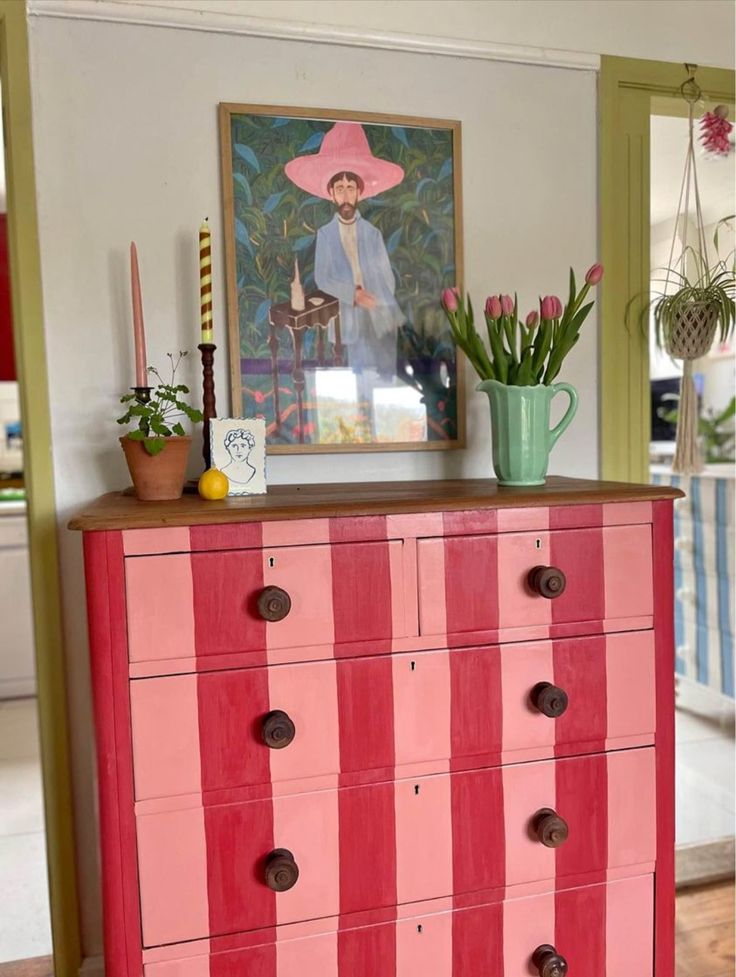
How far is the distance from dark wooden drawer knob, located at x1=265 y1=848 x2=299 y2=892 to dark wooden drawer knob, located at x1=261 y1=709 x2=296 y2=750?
0.59 ft

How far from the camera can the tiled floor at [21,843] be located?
73.1 inches

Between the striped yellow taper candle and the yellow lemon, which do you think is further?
the striped yellow taper candle

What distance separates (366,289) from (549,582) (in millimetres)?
791

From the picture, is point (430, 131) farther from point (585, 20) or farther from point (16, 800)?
point (16, 800)

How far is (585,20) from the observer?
1832mm

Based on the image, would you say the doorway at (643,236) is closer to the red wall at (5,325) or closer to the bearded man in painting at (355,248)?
the bearded man in painting at (355,248)

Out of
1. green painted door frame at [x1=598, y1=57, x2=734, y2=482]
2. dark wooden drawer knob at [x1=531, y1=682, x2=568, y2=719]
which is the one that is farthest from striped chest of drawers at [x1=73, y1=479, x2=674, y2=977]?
green painted door frame at [x1=598, y1=57, x2=734, y2=482]

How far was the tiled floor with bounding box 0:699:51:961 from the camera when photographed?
1.86 meters

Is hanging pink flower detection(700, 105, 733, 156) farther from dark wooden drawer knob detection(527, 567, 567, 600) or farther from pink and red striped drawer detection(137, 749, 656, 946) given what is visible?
pink and red striped drawer detection(137, 749, 656, 946)

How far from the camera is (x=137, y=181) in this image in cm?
163

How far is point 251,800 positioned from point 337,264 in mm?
1109

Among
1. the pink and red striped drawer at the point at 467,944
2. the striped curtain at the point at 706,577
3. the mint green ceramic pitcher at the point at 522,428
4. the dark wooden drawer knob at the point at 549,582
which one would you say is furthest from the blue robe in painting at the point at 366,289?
the striped curtain at the point at 706,577

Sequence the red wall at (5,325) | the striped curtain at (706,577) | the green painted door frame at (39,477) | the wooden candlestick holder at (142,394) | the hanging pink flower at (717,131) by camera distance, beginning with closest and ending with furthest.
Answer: the wooden candlestick holder at (142,394) → the green painted door frame at (39,477) → the hanging pink flower at (717,131) → the striped curtain at (706,577) → the red wall at (5,325)

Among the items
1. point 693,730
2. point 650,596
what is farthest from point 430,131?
point 693,730
